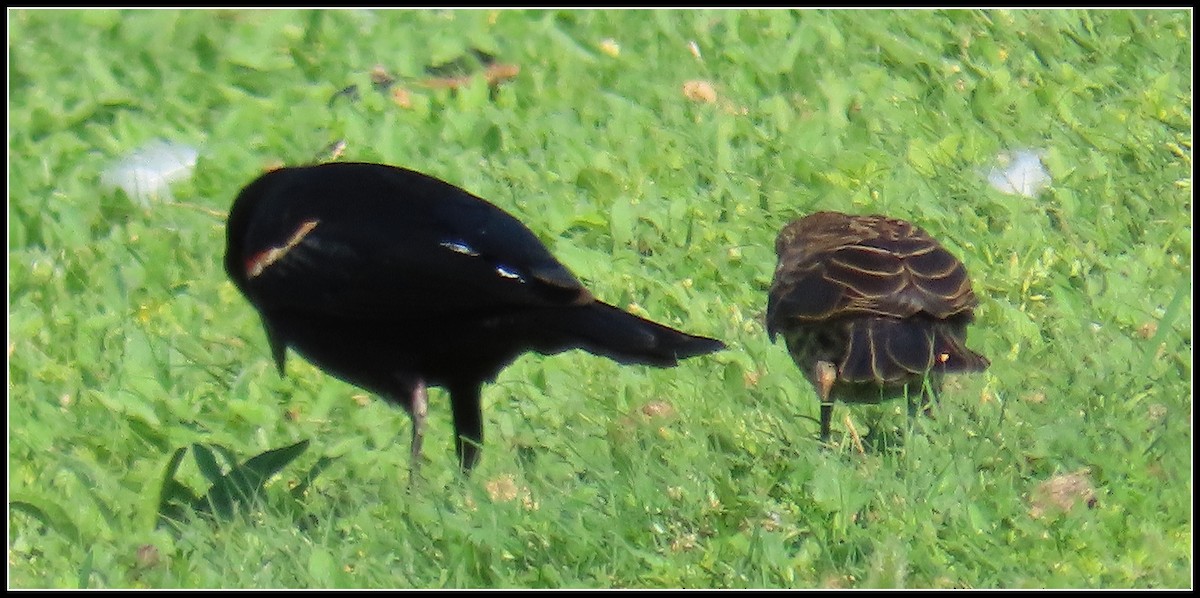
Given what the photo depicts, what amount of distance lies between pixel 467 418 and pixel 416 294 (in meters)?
0.53

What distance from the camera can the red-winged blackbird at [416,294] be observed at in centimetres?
516

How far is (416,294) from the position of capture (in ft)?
17.0

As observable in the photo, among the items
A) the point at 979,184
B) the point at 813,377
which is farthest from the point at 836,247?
the point at 979,184

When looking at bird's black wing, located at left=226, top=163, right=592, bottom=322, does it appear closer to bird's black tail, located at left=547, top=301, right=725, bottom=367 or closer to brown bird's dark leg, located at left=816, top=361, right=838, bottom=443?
bird's black tail, located at left=547, top=301, right=725, bottom=367

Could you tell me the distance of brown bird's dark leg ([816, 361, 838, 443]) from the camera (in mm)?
5336

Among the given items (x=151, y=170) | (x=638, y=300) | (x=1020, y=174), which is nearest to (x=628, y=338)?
(x=638, y=300)

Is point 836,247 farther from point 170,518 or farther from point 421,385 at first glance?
point 170,518

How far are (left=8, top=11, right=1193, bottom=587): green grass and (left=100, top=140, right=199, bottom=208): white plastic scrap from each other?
87 millimetres

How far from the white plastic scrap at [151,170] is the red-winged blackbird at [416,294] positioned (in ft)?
6.85

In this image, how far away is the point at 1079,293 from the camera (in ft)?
21.4

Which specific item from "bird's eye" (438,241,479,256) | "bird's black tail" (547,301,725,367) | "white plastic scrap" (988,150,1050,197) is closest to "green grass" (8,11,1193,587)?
"white plastic scrap" (988,150,1050,197)

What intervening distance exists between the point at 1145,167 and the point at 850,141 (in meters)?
1.28

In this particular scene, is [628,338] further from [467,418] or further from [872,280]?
[872,280]

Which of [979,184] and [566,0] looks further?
[566,0]
